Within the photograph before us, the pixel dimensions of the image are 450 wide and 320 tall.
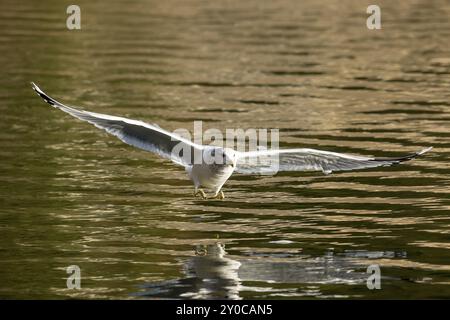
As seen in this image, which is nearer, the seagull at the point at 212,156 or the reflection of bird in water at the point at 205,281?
the reflection of bird in water at the point at 205,281

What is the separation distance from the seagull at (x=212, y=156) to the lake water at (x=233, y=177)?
0.75 metres

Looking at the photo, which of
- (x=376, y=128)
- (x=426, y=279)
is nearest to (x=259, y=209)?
(x=426, y=279)

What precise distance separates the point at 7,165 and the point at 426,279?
7996mm

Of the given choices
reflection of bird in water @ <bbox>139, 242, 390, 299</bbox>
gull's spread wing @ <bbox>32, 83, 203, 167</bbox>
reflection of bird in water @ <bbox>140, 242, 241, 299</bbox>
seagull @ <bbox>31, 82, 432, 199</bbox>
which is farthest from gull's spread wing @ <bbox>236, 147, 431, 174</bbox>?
reflection of bird in water @ <bbox>140, 242, 241, 299</bbox>

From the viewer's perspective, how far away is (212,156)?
14.3 m

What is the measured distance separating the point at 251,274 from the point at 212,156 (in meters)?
1.81

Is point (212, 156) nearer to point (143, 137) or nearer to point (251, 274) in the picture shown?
point (143, 137)

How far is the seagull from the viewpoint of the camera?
14391mm

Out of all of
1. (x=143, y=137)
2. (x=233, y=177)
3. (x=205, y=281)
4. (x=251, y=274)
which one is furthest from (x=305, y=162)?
(x=233, y=177)

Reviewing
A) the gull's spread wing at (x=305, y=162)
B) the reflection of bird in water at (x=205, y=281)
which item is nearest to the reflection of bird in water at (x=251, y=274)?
the reflection of bird in water at (x=205, y=281)

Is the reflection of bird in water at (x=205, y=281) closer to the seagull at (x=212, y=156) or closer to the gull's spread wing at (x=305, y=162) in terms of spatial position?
the seagull at (x=212, y=156)

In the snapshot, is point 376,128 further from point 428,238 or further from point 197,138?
point 428,238

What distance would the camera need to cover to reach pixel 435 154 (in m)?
19.8

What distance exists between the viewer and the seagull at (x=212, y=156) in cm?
1439
